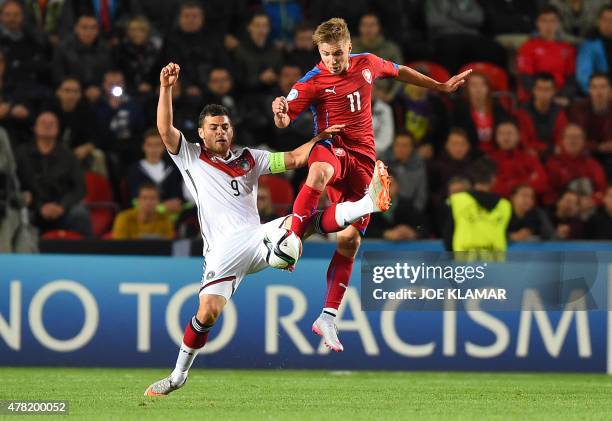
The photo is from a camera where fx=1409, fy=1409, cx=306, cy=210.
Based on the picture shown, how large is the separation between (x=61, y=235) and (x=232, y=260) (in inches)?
190

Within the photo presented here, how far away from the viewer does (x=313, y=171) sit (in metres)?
10.0

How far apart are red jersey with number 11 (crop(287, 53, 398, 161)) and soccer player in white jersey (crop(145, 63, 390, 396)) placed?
0.20 m

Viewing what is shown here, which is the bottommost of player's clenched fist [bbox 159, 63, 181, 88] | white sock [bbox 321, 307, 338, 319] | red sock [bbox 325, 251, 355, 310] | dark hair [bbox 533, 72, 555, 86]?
white sock [bbox 321, 307, 338, 319]

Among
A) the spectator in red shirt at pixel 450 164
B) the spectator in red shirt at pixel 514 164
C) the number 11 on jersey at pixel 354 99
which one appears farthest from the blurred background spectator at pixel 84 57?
the number 11 on jersey at pixel 354 99

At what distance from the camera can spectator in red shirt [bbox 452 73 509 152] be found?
52.9ft

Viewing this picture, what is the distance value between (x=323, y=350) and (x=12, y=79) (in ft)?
17.4

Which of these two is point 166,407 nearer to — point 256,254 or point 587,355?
point 256,254

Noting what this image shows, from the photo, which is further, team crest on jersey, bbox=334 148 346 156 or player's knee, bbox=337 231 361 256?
player's knee, bbox=337 231 361 256

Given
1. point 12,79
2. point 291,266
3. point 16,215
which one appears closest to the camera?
point 291,266

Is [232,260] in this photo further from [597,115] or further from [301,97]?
[597,115]

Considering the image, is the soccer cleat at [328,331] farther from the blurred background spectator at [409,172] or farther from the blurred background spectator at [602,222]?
the blurred background spectator at [602,222]

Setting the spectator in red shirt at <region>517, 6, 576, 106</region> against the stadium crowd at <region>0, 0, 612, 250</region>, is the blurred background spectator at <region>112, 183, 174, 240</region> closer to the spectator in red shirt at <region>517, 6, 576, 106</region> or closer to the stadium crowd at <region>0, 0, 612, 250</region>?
the stadium crowd at <region>0, 0, 612, 250</region>

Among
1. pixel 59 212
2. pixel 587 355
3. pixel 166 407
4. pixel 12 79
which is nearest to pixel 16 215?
pixel 59 212

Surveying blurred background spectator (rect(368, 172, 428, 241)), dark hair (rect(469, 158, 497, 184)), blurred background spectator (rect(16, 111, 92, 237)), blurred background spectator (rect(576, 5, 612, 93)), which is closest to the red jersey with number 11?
dark hair (rect(469, 158, 497, 184))
